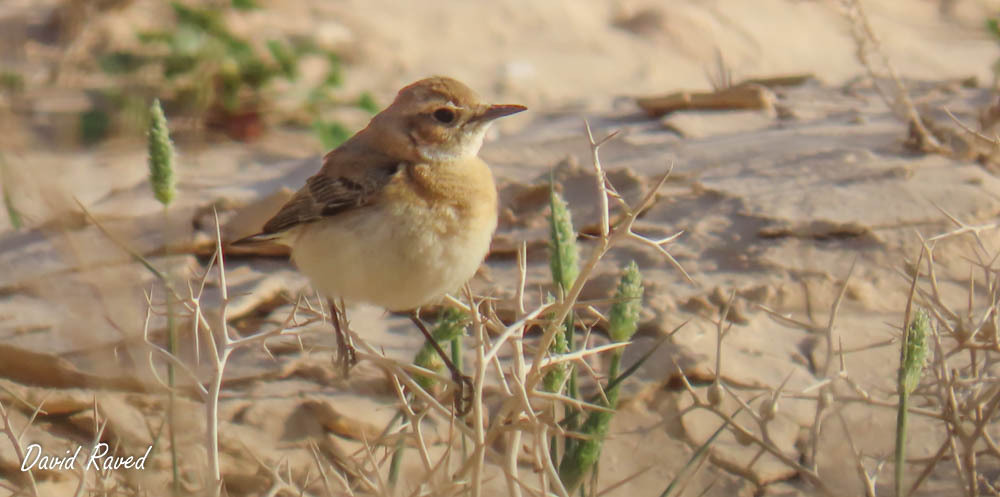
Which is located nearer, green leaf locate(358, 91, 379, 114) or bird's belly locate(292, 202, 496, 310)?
bird's belly locate(292, 202, 496, 310)

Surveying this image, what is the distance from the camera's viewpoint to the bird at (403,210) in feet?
11.9

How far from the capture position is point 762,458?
13.1 ft

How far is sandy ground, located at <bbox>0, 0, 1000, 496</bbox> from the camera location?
3902 millimetres

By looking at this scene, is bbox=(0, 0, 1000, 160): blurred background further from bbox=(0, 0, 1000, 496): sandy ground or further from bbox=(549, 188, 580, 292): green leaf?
bbox=(549, 188, 580, 292): green leaf

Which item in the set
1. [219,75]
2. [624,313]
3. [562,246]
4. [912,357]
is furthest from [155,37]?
[912,357]

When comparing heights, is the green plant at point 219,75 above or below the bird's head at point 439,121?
below

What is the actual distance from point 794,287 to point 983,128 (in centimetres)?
162

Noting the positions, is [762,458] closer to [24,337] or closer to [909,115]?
[909,115]

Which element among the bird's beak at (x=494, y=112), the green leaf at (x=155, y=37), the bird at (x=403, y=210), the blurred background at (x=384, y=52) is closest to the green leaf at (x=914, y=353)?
the bird at (x=403, y=210)

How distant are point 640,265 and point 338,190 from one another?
5.12ft

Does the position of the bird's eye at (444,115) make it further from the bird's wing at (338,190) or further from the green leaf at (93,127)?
the green leaf at (93,127)

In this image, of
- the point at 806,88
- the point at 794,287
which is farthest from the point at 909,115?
the point at 806,88

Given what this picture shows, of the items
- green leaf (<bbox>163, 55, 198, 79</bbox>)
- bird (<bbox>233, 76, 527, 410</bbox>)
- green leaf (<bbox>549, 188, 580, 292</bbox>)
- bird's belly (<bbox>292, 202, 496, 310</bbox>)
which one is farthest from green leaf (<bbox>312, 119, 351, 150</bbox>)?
green leaf (<bbox>549, 188, 580, 292</bbox>)

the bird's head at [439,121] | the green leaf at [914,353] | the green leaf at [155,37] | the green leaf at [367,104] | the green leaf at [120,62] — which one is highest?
the bird's head at [439,121]
